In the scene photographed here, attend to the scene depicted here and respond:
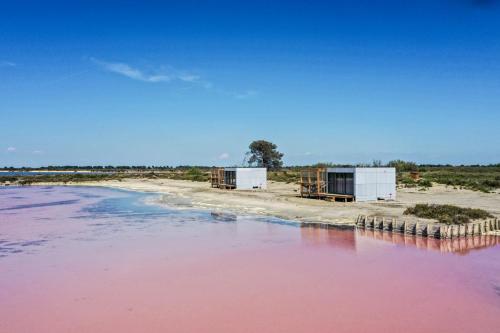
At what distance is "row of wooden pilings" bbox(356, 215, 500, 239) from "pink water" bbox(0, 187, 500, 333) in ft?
3.15

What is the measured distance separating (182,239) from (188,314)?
10.2 meters

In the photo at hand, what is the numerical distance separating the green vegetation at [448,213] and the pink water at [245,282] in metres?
2.97

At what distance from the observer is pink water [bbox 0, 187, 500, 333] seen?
10.3 m

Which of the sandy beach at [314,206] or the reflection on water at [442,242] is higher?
the sandy beach at [314,206]

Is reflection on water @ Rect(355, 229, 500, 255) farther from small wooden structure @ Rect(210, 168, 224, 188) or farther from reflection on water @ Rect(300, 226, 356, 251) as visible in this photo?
small wooden structure @ Rect(210, 168, 224, 188)

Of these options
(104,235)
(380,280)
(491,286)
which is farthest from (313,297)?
(104,235)

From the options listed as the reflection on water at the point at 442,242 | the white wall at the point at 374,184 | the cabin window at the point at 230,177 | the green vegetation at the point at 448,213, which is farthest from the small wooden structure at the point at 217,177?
the reflection on water at the point at 442,242

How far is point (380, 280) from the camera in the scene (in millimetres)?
13688

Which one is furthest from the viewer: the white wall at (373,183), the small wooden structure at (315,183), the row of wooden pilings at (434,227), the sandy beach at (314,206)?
the small wooden structure at (315,183)

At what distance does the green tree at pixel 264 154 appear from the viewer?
11025cm

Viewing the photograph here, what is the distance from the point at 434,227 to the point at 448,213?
13.4 feet

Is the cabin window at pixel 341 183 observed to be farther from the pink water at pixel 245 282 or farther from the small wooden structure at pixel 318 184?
the pink water at pixel 245 282

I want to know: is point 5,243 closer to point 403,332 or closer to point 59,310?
point 59,310

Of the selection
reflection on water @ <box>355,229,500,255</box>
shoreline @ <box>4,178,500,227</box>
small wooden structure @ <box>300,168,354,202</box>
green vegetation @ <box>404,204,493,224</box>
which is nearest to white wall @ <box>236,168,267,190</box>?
shoreline @ <box>4,178,500,227</box>
